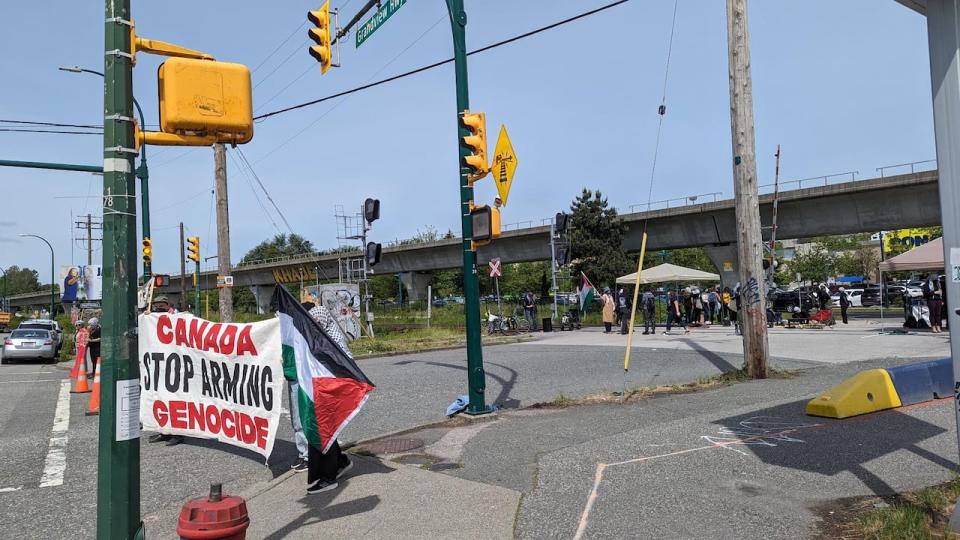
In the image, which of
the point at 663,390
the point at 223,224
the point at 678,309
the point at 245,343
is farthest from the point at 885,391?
the point at 678,309

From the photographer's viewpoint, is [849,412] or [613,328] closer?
[849,412]

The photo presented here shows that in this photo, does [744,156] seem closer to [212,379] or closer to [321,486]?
[321,486]

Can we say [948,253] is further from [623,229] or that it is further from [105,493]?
[623,229]

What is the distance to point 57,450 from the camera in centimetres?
847

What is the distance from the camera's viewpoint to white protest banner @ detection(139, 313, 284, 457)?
609 centimetres

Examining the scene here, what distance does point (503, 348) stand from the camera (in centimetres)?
2091

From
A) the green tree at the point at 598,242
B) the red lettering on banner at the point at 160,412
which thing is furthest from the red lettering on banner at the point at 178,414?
the green tree at the point at 598,242

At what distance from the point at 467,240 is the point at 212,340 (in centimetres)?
372

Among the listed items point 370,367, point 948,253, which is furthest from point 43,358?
point 948,253

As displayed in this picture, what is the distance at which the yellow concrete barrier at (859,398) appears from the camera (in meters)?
7.86

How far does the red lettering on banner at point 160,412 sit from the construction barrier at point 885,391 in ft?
23.7

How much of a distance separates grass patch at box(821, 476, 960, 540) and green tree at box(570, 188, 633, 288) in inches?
1588

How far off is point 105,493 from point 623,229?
44.1 meters

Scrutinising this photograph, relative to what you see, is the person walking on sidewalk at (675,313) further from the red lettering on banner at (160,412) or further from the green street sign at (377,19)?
the red lettering on banner at (160,412)
